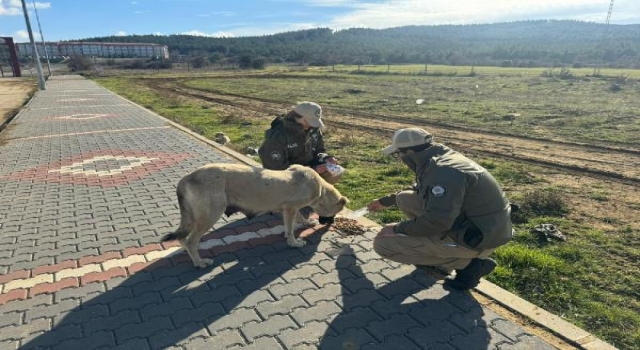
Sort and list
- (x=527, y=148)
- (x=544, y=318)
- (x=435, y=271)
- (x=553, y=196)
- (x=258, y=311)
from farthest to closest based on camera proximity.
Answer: (x=527, y=148) → (x=553, y=196) → (x=435, y=271) → (x=258, y=311) → (x=544, y=318)

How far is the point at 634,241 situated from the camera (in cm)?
593

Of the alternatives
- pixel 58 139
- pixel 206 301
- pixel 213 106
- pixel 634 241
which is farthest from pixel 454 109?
pixel 206 301

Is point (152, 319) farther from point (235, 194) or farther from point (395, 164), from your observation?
point (395, 164)

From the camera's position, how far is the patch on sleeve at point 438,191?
3904 millimetres

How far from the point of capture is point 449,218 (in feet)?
12.9

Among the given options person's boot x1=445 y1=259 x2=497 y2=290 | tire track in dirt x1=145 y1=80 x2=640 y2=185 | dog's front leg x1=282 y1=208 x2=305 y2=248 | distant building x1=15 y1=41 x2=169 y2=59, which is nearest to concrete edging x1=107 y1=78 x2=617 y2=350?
person's boot x1=445 y1=259 x2=497 y2=290

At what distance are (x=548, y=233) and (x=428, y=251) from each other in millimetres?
2684

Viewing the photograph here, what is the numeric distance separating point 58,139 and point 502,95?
24.8 m

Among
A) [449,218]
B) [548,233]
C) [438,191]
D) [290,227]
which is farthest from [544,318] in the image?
[290,227]

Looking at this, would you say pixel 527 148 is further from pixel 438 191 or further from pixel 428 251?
pixel 438 191

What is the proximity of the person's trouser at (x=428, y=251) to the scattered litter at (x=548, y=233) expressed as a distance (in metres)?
2.00

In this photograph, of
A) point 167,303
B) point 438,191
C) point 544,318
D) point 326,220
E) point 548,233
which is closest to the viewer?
point 438,191

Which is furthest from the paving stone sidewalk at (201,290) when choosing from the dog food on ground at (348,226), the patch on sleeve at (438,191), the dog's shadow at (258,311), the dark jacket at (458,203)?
the patch on sleeve at (438,191)

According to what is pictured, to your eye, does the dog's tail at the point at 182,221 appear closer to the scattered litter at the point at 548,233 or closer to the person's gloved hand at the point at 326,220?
the person's gloved hand at the point at 326,220
